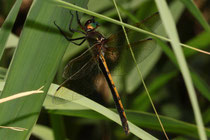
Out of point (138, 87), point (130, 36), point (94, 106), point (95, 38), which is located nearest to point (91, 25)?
point (95, 38)

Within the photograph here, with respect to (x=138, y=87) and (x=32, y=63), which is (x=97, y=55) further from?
(x=32, y=63)

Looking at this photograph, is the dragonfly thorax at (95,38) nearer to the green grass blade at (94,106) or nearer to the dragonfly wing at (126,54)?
the dragonfly wing at (126,54)

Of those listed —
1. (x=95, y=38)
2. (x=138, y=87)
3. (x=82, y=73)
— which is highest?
(x=95, y=38)

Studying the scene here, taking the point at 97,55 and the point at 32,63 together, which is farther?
the point at 97,55

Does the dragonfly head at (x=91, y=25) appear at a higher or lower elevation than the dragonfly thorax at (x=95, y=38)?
higher

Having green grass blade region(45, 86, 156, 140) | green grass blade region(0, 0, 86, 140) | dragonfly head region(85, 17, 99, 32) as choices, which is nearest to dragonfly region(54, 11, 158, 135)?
dragonfly head region(85, 17, 99, 32)

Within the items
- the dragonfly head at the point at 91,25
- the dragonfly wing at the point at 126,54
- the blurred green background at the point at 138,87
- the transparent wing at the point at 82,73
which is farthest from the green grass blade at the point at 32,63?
the dragonfly wing at the point at 126,54

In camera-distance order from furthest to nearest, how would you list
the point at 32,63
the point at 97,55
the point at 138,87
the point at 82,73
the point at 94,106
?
1. the point at 138,87
2. the point at 97,55
3. the point at 82,73
4. the point at 94,106
5. the point at 32,63

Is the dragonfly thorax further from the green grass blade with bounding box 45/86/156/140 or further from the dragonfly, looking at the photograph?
the green grass blade with bounding box 45/86/156/140
